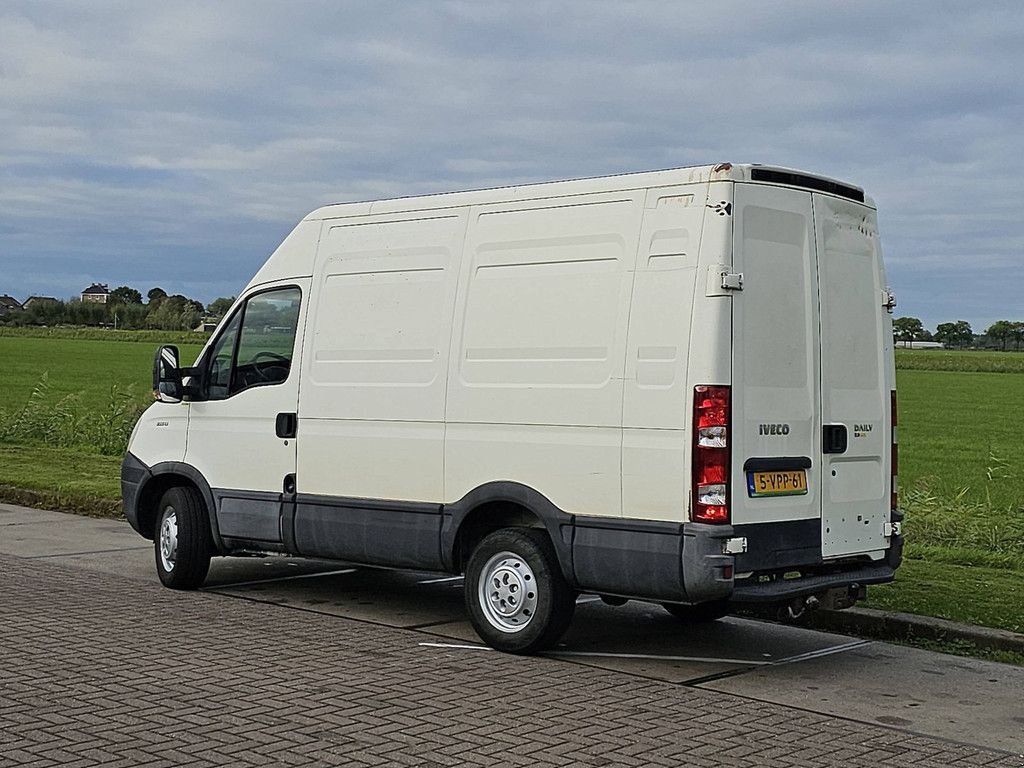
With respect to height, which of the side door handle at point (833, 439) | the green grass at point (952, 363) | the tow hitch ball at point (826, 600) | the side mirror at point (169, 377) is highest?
the green grass at point (952, 363)

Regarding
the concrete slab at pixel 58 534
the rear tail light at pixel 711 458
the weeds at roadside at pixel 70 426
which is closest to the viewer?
the rear tail light at pixel 711 458

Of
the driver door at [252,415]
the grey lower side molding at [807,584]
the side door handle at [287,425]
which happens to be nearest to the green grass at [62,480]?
the driver door at [252,415]

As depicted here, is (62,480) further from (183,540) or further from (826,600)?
(826,600)

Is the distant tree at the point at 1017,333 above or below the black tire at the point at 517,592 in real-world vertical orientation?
above

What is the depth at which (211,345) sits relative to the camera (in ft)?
34.8

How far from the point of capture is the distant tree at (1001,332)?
139 metres

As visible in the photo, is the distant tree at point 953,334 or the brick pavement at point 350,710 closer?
the brick pavement at point 350,710

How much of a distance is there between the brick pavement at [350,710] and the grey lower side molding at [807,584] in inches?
22.1

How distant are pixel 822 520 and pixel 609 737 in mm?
2398

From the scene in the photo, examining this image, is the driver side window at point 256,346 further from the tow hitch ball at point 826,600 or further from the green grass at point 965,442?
the green grass at point 965,442

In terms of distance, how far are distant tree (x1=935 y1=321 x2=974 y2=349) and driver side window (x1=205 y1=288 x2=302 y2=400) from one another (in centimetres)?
12601

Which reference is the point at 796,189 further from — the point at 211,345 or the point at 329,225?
the point at 211,345

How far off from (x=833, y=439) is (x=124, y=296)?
430ft

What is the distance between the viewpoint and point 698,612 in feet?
31.6
